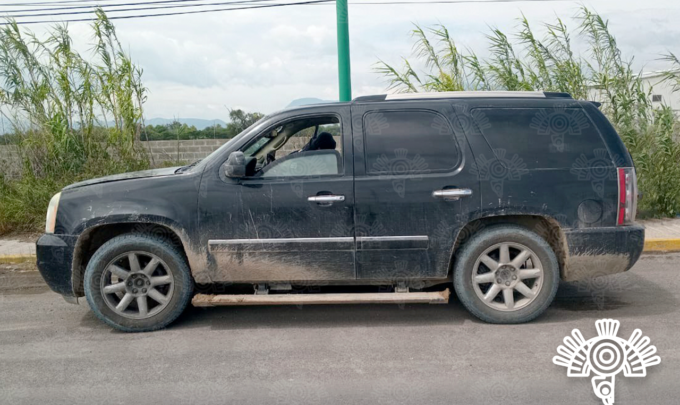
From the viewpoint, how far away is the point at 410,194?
468 cm

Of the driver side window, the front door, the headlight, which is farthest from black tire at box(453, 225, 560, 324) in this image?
the headlight

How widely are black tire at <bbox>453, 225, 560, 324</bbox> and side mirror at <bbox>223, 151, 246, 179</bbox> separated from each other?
186 centimetres

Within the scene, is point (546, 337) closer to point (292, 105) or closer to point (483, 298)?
point (483, 298)

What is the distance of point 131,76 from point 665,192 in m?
8.58

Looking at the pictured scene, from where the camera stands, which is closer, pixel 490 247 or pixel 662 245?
pixel 490 247

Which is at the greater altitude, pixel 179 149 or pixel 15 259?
pixel 179 149

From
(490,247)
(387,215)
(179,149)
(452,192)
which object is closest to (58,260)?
(387,215)

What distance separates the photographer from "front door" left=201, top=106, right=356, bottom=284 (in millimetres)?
4691

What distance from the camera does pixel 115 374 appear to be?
403 cm

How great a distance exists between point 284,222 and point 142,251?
117cm

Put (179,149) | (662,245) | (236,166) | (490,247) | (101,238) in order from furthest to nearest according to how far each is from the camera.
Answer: (179,149)
(662,245)
(101,238)
(490,247)
(236,166)

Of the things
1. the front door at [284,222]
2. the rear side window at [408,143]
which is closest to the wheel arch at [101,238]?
the front door at [284,222]

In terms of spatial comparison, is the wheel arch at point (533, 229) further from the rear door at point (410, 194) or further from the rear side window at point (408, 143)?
the rear side window at point (408, 143)

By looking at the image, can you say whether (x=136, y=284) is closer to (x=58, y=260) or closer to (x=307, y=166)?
(x=58, y=260)
